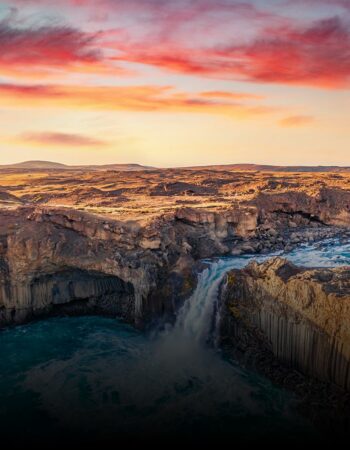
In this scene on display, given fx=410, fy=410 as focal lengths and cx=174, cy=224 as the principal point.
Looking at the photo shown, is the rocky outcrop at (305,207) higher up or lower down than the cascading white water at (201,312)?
higher up

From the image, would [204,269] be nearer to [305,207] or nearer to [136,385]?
[136,385]

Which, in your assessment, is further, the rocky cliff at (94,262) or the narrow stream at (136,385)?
the rocky cliff at (94,262)

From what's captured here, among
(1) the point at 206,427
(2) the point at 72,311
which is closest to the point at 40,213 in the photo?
(2) the point at 72,311

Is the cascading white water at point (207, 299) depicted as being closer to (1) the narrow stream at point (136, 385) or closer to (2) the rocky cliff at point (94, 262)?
(1) the narrow stream at point (136, 385)

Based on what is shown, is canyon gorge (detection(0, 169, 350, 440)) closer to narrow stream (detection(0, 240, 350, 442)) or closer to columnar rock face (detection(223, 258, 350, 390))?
columnar rock face (detection(223, 258, 350, 390))

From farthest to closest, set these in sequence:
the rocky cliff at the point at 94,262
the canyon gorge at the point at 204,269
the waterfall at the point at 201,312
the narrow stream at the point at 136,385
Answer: the rocky cliff at the point at 94,262, the waterfall at the point at 201,312, the canyon gorge at the point at 204,269, the narrow stream at the point at 136,385

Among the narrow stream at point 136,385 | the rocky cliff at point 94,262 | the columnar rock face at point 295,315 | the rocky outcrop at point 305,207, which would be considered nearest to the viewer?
the narrow stream at point 136,385

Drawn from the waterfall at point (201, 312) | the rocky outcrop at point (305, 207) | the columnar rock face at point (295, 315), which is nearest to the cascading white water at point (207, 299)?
the waterfall at point (201, 312)

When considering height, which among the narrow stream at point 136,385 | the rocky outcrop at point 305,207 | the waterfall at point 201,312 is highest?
the rocky outcrop at point 305,207

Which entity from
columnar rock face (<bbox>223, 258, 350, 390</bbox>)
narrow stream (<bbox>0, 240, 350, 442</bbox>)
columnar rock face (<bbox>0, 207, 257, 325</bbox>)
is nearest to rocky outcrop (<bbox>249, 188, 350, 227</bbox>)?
columnar rock face (<bbox>0, 207, 257, 325</bbox>)
